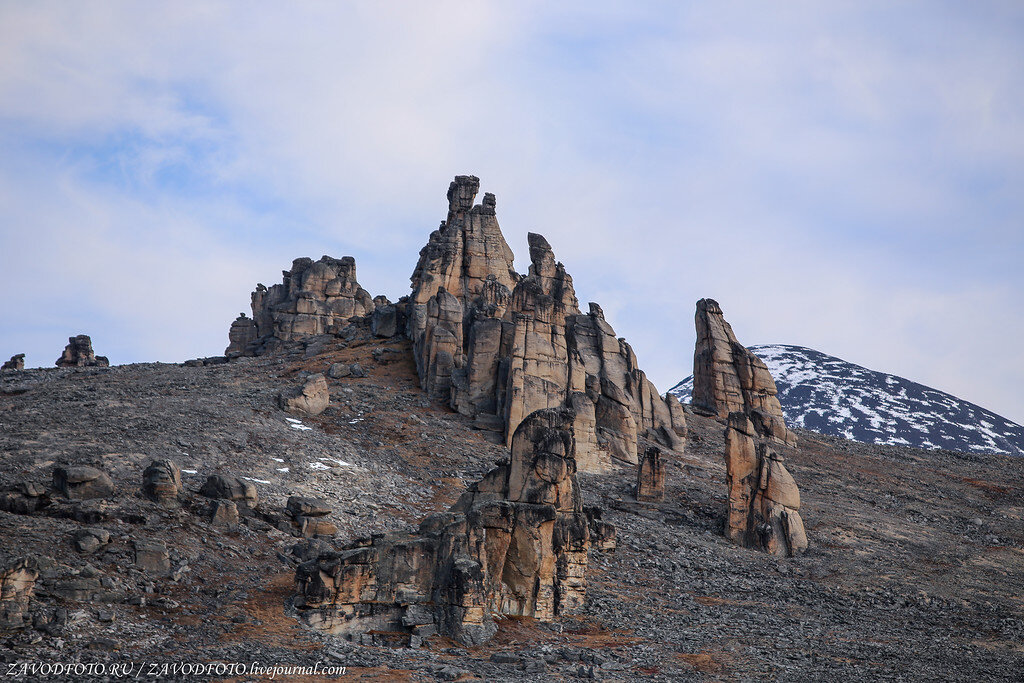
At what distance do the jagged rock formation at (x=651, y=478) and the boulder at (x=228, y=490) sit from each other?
19910 mm

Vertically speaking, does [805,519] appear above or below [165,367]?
below

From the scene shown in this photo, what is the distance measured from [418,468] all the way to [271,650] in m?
22.3

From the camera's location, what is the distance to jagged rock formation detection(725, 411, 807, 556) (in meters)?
37.0

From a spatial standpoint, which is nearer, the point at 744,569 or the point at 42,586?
the point at 42,586

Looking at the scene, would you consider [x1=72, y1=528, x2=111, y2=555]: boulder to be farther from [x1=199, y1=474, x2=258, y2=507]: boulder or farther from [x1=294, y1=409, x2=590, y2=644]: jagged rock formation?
[x1=199, y1=474, x2=258, y2=507]: boulder

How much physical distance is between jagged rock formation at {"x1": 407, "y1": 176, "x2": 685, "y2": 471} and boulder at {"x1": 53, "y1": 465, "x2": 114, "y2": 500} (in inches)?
953

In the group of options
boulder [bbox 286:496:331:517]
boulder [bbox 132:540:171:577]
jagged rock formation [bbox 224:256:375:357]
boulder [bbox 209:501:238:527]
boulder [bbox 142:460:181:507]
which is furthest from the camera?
jagged rock formation [bbox 224:256:375:357]

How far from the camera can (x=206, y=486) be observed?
1148 inches

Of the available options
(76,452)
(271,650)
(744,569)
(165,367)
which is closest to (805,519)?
(744,569)

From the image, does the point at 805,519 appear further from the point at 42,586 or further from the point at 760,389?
the point at 42,586

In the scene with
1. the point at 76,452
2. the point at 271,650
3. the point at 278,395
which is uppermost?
the point at 278,395

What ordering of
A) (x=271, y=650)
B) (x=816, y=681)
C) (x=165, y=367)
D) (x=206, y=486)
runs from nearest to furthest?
(x=271, y=650), (x=816, y=681), (x=206, y=486), (x=165, y=367)

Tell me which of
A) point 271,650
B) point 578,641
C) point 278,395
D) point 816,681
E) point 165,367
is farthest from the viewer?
point 165,367

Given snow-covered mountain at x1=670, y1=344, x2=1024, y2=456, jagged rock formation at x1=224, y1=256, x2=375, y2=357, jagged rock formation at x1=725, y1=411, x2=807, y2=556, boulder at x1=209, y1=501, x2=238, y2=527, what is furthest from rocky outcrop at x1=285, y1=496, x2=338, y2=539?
snow-covered mountain at x1=670, y1=344, x2=1024, y2=456
